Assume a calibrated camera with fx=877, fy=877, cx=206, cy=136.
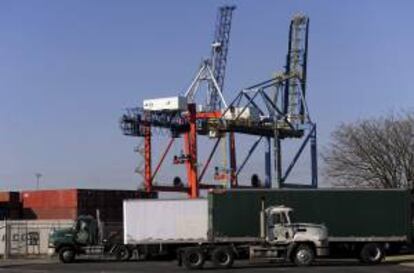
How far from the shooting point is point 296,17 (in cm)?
9994

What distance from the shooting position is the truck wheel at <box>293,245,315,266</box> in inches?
1459

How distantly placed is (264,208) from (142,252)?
8.15 meters

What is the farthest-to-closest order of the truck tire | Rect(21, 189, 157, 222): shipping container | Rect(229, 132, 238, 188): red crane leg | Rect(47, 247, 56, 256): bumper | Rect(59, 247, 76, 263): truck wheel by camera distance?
Rect(229, 132, 238, 188): red crane leg → Rect(21, 189, 157, 222): shipping container → Rect(47, 247, 56, 256): bumper → Rect(59, 247, 76, 263): truck wheel → the truck tire

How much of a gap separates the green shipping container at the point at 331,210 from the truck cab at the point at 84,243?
7.70 metres

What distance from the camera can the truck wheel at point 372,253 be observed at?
40250mm

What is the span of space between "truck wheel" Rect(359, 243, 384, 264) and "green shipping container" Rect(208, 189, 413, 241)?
72cm

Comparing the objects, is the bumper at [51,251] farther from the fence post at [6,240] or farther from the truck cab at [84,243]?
the fence post at [6,240]

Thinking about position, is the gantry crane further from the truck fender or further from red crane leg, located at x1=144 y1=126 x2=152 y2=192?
the truck fender

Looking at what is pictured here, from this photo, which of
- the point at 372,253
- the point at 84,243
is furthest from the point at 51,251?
the point at 372,253

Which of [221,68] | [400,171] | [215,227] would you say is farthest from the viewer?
[221,68]

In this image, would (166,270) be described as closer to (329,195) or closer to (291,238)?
(291,238)

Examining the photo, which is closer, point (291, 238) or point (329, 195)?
point (291, 238)

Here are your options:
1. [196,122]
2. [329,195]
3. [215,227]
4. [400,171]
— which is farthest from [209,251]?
[196,122]

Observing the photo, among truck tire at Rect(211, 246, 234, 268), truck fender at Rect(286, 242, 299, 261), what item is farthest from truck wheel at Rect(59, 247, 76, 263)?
truck fender at Rect(286, 242, 299, 261)
